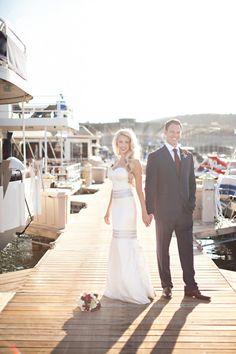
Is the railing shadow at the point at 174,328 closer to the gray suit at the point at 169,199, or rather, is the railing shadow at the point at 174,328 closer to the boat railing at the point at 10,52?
the gray suit at the point at 169,199

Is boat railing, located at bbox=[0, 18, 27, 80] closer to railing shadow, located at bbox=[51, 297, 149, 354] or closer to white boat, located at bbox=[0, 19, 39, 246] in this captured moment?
white boat, located at bbox=[0, 19, 39, 246]

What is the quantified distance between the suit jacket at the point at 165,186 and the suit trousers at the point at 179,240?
73 mm

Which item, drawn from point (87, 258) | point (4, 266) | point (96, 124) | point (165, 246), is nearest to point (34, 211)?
point (4, 266)

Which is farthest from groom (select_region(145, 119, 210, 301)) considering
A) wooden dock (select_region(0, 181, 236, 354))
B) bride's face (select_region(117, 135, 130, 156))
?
wooden dock (select_region(0, 181, 236, 354))

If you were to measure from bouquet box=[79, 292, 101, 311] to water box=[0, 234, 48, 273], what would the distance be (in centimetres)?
565

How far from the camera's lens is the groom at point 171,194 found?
4625 millimetres

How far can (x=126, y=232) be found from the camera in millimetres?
4715

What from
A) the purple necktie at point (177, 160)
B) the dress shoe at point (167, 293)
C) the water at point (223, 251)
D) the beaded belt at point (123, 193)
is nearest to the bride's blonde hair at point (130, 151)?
the beaded belt at point (123, 193)

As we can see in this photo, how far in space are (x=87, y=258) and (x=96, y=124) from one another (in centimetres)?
13447

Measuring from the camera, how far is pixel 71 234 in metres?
9.30

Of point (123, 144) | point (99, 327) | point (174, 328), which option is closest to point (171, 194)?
point (123, 144)

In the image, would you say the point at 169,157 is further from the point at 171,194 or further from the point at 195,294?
the point at 195,294

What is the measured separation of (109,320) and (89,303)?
1.11 feet

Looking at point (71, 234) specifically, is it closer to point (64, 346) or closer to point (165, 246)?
point (165, 246)
